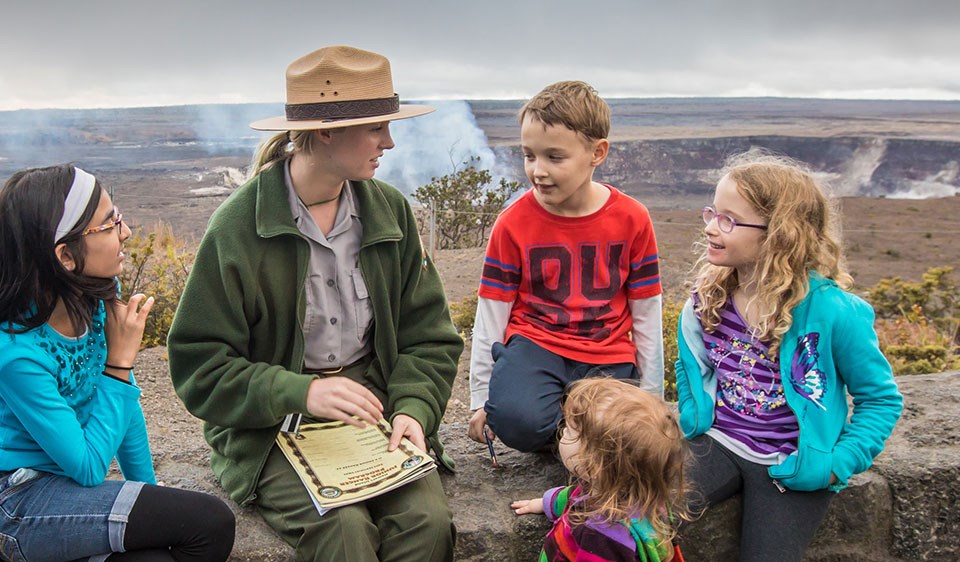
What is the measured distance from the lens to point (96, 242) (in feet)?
7.25

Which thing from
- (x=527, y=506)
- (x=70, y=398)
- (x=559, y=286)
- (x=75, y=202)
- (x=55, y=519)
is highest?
(x=75, y=202)

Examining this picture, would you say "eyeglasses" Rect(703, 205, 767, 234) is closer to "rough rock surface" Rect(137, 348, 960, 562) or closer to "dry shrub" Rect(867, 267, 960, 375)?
"rough rock surface" Rect(137, 348, 960, 562)

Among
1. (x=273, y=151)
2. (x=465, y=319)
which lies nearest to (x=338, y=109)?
(x=273, y=151)

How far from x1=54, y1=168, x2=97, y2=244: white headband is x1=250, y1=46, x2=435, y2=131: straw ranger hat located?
0.55 metres

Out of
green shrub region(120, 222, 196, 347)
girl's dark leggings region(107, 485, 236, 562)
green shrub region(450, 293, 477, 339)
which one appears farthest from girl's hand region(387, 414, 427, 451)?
green shrub region(450, 293, 477, 339)

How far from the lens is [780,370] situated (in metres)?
2.54

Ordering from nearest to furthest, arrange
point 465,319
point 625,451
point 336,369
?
point 625,451 < point 336,369 < point 465,319

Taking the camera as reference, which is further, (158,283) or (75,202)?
(158,283)

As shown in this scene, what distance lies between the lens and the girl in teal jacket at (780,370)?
96.4 inches

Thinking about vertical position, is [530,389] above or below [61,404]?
below

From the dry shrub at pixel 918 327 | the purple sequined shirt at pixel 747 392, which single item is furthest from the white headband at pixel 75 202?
the dry shrub at pixel 918 327

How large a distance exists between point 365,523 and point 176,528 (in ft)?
1.56

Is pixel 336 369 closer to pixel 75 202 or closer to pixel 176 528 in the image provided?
pixel 176 528

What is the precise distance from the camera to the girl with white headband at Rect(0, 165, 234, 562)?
6.78 feet
